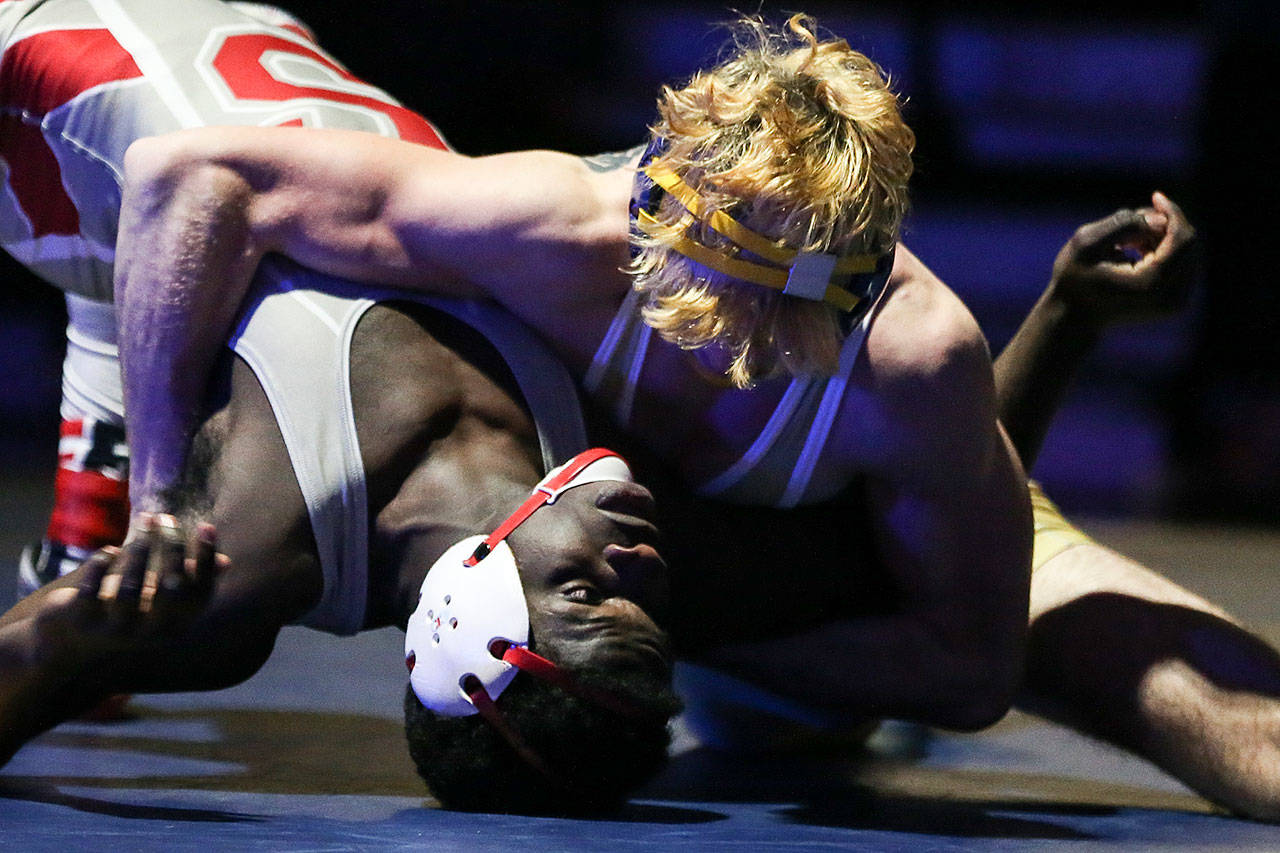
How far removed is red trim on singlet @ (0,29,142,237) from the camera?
2891mm

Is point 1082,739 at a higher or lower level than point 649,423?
lower

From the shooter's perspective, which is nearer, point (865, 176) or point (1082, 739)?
point (865, 176)

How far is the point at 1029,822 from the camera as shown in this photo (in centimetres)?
222

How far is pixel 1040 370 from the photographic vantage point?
309 centimetres

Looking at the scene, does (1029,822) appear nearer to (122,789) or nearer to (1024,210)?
(122,789)

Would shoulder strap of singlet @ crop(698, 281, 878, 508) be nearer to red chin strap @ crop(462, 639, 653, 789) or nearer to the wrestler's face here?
the wrestler's face

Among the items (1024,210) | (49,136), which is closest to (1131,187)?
(1024,210)

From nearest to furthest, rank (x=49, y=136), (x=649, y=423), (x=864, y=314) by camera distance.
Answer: (x=864, y=314) → (x=649, y=423) → (x=49, y=136)

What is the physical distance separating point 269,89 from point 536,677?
1300mm

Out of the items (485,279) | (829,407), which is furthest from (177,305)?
(829,407)

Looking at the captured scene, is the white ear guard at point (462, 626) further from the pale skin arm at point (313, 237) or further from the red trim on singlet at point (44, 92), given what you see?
the red trim on singlet at point (44, 92)

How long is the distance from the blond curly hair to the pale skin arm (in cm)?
12

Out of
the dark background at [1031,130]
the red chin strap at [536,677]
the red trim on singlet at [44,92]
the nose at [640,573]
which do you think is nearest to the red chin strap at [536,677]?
the red chin strap at [536,677]

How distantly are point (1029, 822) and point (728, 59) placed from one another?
1159 millimetres
